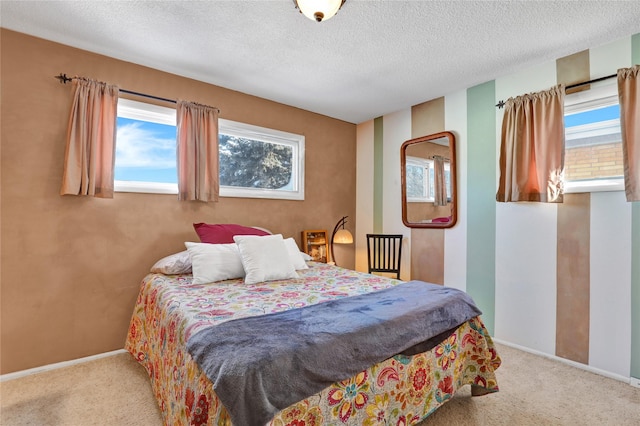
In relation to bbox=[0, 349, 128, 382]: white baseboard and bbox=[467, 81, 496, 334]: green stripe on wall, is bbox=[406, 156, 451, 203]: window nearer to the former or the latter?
bbox=[467, 81, 496, 334]: green stripe on wall

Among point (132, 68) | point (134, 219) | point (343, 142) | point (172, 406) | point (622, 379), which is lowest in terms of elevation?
point (622, 379)

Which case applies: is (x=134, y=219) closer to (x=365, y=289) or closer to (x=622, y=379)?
(x=365, y=289)

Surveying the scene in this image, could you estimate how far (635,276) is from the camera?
2256mm

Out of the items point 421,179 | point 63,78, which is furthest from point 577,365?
point 63,78

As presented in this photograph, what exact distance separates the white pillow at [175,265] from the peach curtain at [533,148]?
293cm

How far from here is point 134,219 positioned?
9.01ft

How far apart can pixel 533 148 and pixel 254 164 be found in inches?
111

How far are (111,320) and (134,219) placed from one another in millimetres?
891

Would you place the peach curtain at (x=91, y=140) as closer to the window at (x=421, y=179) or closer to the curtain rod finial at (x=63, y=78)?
the curtain rod finial at (x=63, y=78)

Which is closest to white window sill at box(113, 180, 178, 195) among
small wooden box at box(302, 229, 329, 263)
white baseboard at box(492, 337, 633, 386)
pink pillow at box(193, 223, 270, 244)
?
pink pillow at box(193, 223, 270, 244)

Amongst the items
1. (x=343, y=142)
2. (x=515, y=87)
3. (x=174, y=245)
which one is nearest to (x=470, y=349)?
(x=515, y=87)

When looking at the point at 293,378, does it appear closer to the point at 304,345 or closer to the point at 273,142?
the point at 304,345

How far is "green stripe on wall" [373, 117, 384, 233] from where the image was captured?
166 inches

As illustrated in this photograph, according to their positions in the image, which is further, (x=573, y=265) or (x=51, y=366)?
(x=573, y=265)
